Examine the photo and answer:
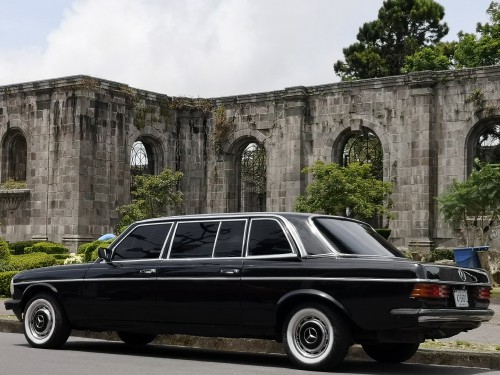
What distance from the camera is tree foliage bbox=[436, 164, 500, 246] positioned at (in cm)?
2605

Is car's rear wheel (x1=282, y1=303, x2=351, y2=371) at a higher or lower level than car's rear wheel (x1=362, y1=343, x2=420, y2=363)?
higher

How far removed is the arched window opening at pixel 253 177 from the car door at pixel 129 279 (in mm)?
22156

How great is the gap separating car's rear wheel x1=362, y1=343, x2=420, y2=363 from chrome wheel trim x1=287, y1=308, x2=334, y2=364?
3.44 ft

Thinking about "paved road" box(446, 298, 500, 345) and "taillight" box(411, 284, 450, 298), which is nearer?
"taillight" box(411, 284, 450, 298)

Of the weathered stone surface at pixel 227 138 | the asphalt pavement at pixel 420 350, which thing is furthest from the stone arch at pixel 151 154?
the asphalt pavement at pixel 420 350

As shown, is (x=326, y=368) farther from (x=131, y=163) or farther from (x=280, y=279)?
(x=131, y=163)

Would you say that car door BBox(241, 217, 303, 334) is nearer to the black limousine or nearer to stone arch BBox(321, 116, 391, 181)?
the black limousine

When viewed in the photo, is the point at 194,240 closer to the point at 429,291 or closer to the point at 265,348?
the point at 265,348

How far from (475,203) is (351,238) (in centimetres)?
1677

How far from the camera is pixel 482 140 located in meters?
29.9

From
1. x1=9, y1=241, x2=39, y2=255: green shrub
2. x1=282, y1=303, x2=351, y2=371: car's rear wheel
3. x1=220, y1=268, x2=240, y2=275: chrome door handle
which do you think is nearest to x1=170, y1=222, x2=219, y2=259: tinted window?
x1=220, y1=268, x2=240, y2=275: chrome door handle

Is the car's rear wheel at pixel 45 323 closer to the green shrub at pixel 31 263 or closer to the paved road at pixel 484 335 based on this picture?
the paved road at pixel 484 335

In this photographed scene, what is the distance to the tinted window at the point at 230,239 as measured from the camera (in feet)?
35.9

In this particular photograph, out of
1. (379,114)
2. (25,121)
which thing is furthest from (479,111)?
(25,121)
